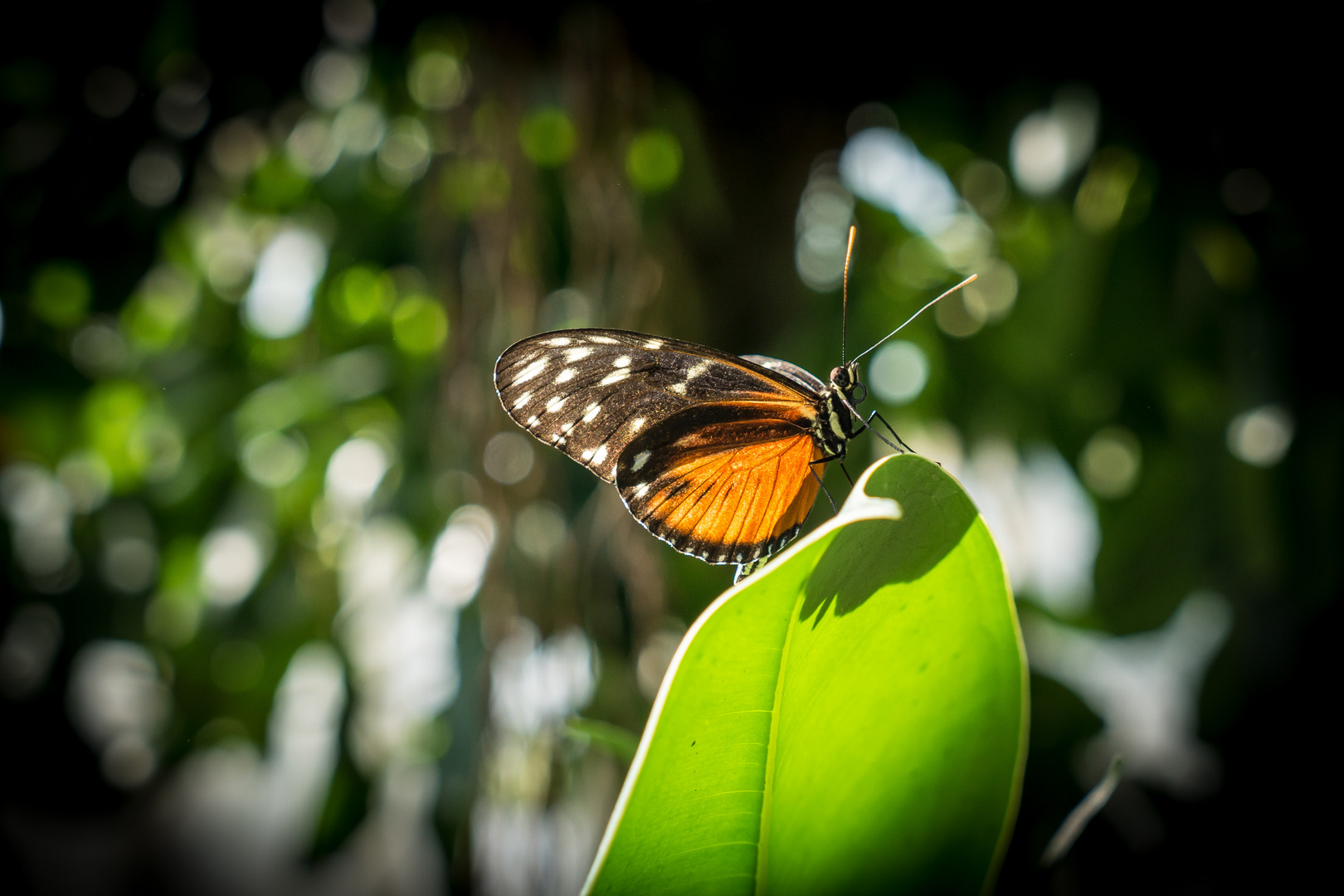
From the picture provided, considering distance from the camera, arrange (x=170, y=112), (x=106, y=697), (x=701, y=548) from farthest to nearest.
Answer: (x=106, y=697), (x=170, y=112), (x=701, y=548)

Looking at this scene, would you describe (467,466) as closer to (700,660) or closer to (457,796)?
(457,796)

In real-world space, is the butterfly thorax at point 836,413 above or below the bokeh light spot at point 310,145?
below

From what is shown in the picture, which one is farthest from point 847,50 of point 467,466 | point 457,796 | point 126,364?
point 126,364

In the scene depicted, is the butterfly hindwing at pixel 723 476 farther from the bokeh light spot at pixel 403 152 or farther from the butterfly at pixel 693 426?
the bokeh light spot at pixel 403 152

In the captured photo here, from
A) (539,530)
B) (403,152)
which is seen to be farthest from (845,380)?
(403,152)

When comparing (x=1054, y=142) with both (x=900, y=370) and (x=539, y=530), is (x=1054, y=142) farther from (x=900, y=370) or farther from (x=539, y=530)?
(x=539, y=530)

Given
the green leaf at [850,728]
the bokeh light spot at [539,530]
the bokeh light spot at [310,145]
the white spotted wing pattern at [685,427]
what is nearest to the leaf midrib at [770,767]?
the green leaf at [850,728]

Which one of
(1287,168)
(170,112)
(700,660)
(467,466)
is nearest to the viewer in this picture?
(700,660)
